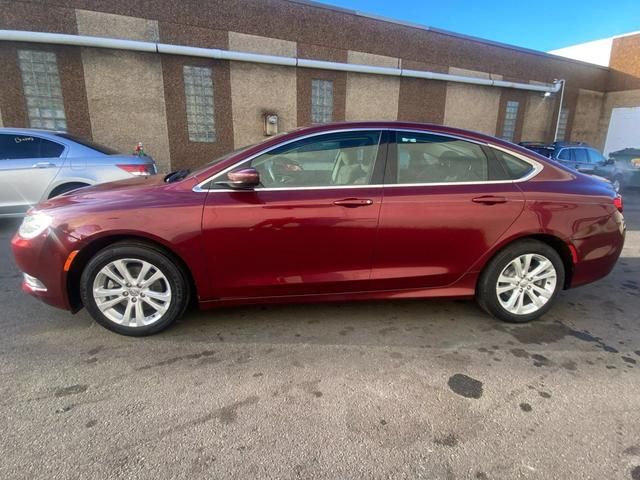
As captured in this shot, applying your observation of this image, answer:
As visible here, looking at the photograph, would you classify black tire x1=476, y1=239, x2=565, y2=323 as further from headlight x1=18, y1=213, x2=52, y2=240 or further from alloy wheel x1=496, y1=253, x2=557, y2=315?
headlight x1=18, y1=213, x2=52, y2=240

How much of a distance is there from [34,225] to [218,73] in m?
10.5

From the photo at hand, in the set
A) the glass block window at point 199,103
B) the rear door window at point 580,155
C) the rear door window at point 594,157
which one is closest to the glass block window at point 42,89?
the glass block window at point 199,103

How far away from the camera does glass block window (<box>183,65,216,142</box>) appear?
11487 millimetres

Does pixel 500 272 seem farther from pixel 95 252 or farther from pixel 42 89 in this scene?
pixel 42 89

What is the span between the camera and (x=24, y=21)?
9.66 meters

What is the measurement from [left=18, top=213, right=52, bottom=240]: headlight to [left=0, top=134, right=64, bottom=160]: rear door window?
357 cm

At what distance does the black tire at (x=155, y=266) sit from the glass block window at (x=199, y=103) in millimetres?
10193

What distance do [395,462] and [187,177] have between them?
231 centimetres

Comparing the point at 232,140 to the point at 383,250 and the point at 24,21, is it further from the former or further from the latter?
the point at 383,250

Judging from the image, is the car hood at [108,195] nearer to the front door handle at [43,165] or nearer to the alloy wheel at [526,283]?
the alloy wheel at [526,283]

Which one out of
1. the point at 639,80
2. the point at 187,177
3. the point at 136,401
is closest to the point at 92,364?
the point at 136,401

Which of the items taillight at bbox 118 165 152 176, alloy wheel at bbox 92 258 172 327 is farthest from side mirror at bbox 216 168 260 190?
taillight at bbox 118 165 152 176

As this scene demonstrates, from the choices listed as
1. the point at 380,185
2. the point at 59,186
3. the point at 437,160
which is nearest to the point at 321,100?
the point at 59,186

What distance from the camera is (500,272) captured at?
3.03 m
